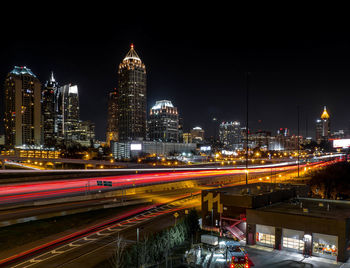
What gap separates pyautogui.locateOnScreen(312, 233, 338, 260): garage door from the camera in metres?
16.5

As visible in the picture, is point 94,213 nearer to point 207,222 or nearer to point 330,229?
point 207,222

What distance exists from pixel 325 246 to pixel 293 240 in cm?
178

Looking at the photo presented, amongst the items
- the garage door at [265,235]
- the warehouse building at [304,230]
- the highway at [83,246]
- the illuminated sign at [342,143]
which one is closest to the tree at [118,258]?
the highway at [83,246]

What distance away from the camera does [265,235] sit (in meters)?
18.8

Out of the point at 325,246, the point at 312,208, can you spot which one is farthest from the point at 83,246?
the point at 312,208

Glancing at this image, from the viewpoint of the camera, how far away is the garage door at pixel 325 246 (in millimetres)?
16531

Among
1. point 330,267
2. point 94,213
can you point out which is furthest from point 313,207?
point 94,213

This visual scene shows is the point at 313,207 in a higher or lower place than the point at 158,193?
higher

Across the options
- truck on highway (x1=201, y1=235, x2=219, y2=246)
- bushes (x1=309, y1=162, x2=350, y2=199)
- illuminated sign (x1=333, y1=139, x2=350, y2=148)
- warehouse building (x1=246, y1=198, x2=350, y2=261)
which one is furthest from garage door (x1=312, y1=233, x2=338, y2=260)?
illuminated sign (x1=333, y1=139, x2=350, y2=148)

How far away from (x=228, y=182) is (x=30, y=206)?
34.3 metres

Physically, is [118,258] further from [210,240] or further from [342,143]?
[342,143]

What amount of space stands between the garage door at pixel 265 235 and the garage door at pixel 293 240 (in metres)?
0.69

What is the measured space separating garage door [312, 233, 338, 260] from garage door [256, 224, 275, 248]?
242 centimetres

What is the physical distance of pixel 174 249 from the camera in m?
18.4
